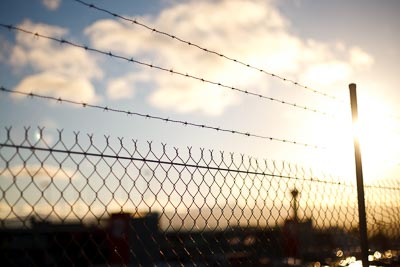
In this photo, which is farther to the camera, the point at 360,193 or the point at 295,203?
the point at 360,193

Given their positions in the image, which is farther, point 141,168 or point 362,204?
point 362,204

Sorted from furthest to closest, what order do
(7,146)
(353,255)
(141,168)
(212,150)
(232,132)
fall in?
(353,255), (232,132), (212,150), (141,168), (7,146)

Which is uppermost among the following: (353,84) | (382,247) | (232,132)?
(353,84)

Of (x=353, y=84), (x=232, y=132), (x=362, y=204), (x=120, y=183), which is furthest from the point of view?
(x=353, y=84)

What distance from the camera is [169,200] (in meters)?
2.89

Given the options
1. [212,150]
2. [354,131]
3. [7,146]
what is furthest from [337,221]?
[7,146]

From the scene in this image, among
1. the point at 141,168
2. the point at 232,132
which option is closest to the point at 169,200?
the point at 141,168

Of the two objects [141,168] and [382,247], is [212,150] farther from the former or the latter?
[382,247]

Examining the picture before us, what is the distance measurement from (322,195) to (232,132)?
131 cm

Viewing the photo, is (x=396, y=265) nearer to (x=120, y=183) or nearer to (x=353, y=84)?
(x=353, y=84)

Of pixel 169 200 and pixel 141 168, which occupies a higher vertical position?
pixel 141 168

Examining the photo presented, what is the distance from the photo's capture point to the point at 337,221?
14.7 ft

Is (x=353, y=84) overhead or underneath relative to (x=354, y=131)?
overhead

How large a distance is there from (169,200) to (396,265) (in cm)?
267
